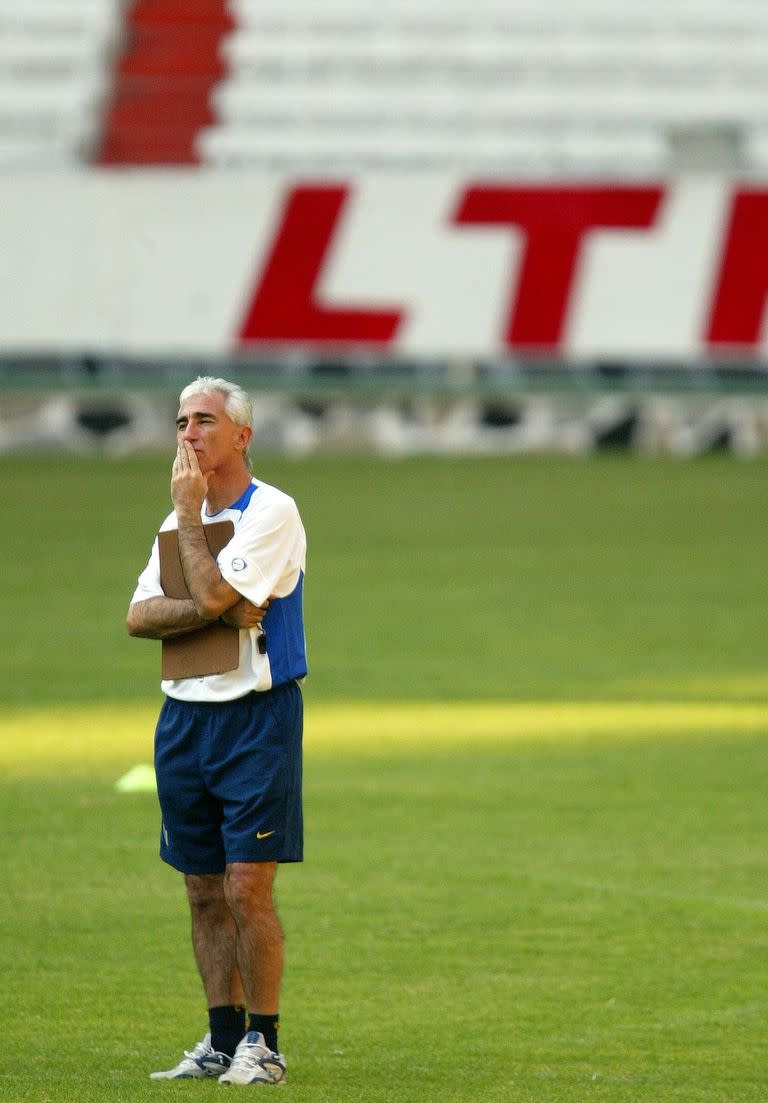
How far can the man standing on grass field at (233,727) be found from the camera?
5.73 metres

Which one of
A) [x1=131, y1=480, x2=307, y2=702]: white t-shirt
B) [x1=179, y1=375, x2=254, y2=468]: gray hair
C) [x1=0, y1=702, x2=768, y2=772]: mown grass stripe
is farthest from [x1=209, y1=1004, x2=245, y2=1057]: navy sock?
[x1=0, y1=702, x2=768, y2=772]: mown grass stripe

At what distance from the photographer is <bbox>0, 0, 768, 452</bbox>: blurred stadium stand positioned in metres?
38.8

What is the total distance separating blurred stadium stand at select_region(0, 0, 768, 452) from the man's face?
30953 millimetres

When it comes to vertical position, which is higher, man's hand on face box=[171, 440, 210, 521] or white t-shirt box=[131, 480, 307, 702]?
man's hand on face box=[171, 440, 210, 521]

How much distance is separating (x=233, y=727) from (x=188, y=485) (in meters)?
0.61

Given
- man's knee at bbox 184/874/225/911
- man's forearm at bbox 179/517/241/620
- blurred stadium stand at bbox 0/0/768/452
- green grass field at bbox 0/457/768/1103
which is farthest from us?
blurred stadium stand at bbox 0/0/768/452

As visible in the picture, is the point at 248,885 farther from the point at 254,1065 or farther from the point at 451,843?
the point at 451,843

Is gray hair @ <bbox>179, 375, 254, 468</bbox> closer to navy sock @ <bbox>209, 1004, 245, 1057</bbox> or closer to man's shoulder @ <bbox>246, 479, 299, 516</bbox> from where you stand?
man's shoulder @ <bbox>246, 479, 299, 516</bbox>

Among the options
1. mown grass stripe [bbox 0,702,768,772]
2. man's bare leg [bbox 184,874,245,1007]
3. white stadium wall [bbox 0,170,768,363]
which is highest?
white stadium wall [bbox 0,170,768,363]

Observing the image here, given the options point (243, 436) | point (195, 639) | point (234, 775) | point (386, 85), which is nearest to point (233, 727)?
point (234, 775)

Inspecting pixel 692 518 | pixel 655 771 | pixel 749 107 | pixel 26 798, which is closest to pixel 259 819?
pixel 26 798

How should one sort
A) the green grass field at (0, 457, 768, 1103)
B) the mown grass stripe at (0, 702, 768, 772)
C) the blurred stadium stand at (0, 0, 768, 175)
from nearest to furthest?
the green grass field at (0, 457, 768, 1103) → the mown grass stripe at (0, 702, 768, 772) → the blurred stadium stand at (0, 0, 768, 175)

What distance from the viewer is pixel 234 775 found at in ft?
18.8

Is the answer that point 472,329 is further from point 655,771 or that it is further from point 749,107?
point 655,771
